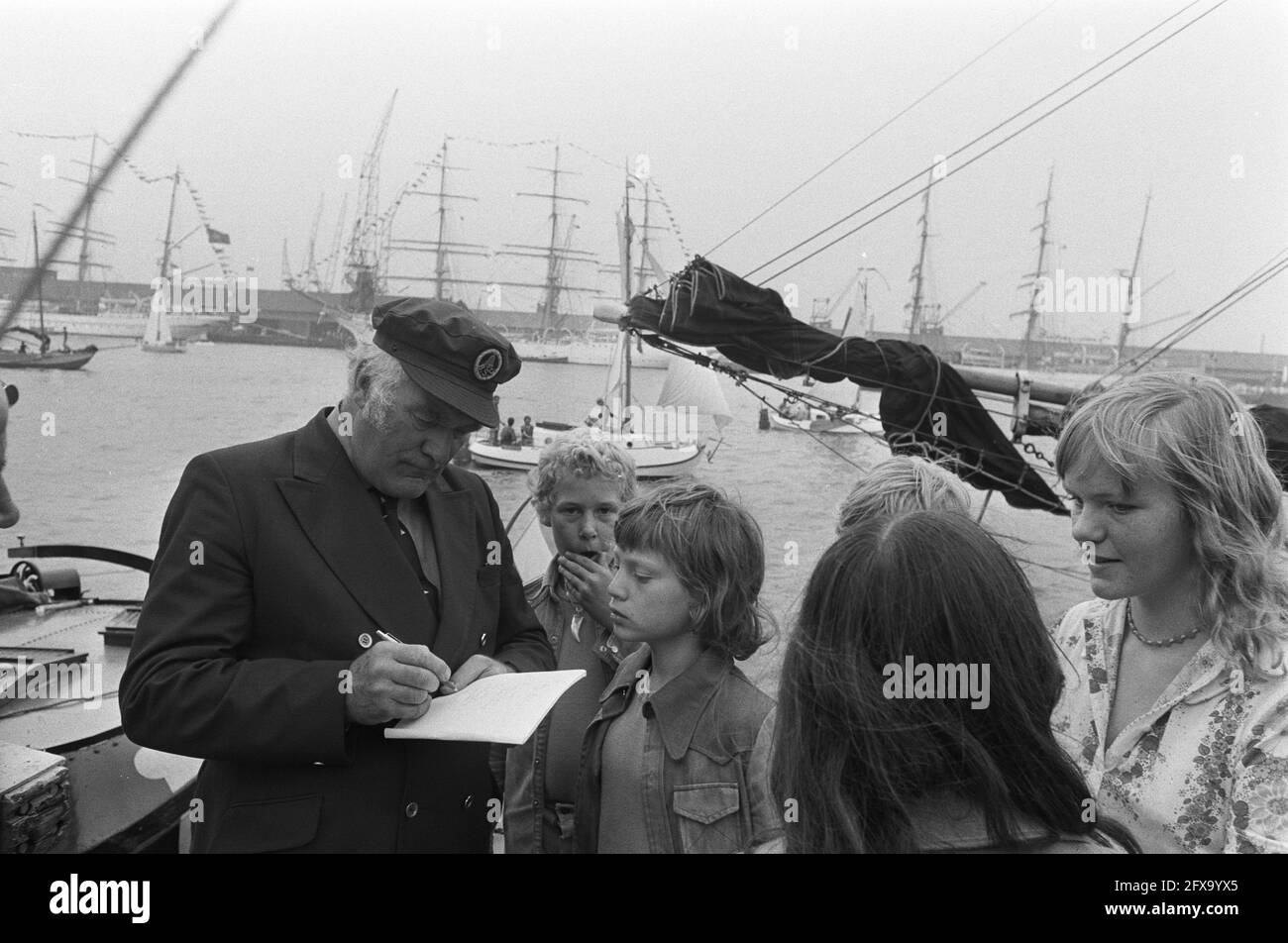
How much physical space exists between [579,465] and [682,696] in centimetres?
100

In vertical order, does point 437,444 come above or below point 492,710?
above

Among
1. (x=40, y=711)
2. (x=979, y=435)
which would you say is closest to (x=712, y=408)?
(x=979, y=435)

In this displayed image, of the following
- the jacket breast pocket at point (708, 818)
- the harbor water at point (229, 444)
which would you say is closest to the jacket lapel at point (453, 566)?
the jacket breast pocket at point (708, 818)

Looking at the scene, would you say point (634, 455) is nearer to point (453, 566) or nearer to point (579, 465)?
point (579, 465)

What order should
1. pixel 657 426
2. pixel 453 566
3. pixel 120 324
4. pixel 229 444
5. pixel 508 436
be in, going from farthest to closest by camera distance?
pixel 120 324 → pixel 657 426 → pixel 508 436 → pixel 229 444 → pixel 453 566

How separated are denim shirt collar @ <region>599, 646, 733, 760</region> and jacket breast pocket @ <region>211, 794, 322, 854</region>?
774mm

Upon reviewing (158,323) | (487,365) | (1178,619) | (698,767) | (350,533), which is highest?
(158,323)

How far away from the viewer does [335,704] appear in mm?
1818

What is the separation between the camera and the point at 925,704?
122cm

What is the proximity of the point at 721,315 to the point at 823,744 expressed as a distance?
22.7 feet

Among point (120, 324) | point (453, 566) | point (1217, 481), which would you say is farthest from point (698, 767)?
point (120, 324)

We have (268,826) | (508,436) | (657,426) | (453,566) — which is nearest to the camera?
(268,826)

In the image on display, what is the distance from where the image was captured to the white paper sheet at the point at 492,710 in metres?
1.74
